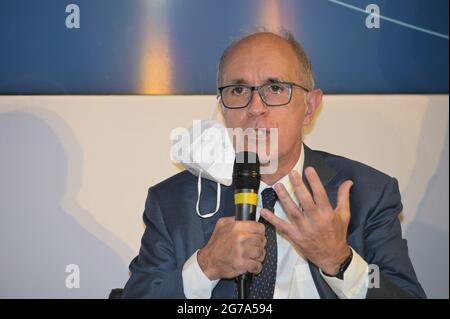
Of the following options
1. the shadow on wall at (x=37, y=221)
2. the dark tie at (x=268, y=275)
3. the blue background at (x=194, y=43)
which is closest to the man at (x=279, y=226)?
the dark tie at (x=268, y=275)

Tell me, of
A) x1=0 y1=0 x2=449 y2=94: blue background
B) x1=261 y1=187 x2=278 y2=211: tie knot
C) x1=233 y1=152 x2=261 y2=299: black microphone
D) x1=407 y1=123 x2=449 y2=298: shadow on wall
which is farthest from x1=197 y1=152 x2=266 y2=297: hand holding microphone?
x1=407 y1=123 x2=449 y2=298: shadow on wall

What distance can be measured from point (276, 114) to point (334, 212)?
44cm

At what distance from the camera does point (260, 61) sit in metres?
1.92

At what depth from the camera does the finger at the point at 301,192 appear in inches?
58.9

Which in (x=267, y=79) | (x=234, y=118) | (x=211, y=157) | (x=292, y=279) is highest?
(x=267, y=79)

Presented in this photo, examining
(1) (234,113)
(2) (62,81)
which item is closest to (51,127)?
(2) (62,81)

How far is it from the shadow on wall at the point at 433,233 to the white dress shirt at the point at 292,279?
1.70 feet

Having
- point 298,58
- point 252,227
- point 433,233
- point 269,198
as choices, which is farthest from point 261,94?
point 433,233

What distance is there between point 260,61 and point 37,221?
93cm

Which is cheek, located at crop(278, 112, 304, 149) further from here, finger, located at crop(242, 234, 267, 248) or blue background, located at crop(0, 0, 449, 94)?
finger, located at crop(242, 234, 267, 248)

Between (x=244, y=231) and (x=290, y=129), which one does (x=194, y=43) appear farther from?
(x=244, y=231)

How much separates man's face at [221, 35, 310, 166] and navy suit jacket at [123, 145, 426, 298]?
15 cm

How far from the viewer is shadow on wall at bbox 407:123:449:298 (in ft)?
7.23

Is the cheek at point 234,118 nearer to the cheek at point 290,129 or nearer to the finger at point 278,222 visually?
the cheek at point 290,129
